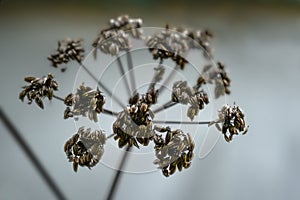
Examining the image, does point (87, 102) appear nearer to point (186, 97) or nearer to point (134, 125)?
point (134, 125)

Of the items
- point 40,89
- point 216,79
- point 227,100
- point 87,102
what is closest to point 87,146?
point 87,102

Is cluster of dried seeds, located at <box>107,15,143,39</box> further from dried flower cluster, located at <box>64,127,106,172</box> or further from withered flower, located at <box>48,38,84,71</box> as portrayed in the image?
dried flower cluster, located at <box>64,127,106,172</box>

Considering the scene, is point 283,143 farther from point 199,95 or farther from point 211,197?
point 199,95

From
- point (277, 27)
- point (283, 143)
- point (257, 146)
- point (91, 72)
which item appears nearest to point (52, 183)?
point (91, 72)

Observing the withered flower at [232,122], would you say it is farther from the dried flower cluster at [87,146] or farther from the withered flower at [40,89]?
the withered flower at [40,89]

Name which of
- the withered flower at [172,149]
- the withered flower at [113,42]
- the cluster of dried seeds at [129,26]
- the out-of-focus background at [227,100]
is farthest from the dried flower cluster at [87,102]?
the out-of-focus background at [227,100]

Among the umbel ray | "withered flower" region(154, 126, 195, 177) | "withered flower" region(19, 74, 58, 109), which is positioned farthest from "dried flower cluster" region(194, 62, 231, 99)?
"withered flower" region(19, 74, 58, 109)
